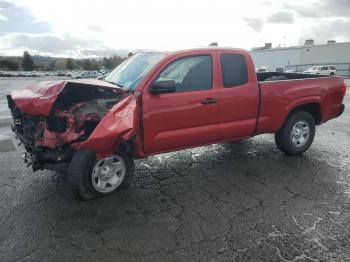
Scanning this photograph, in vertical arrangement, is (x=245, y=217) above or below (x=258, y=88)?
below

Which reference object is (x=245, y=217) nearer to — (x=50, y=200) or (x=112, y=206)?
(x=112, y=206)

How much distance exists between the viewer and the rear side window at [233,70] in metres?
5.04

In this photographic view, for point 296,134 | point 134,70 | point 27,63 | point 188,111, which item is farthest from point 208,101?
point 27,63

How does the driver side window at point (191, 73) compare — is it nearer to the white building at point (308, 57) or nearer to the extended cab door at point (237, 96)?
the extended cab door at point (237, 96)

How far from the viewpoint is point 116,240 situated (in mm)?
3342

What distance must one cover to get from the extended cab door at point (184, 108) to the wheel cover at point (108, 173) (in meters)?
0.42

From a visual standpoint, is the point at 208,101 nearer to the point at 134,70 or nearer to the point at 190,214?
the point at 134,70

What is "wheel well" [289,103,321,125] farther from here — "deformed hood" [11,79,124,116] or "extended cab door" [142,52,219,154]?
"deformed hood" [11,79,124,116]

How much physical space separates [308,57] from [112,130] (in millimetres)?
63113

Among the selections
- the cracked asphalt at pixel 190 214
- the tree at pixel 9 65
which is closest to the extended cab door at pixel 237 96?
the cracked asphalt at pixel 190 214

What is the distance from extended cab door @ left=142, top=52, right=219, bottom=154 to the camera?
4418mm

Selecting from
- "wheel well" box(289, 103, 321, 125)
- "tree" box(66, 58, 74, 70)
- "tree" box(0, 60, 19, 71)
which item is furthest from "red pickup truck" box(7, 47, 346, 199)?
"tree" box(0, 60, 19, 71)

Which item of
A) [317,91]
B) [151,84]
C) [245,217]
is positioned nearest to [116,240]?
[245,217]

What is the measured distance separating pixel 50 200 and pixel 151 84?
6.56 ft
